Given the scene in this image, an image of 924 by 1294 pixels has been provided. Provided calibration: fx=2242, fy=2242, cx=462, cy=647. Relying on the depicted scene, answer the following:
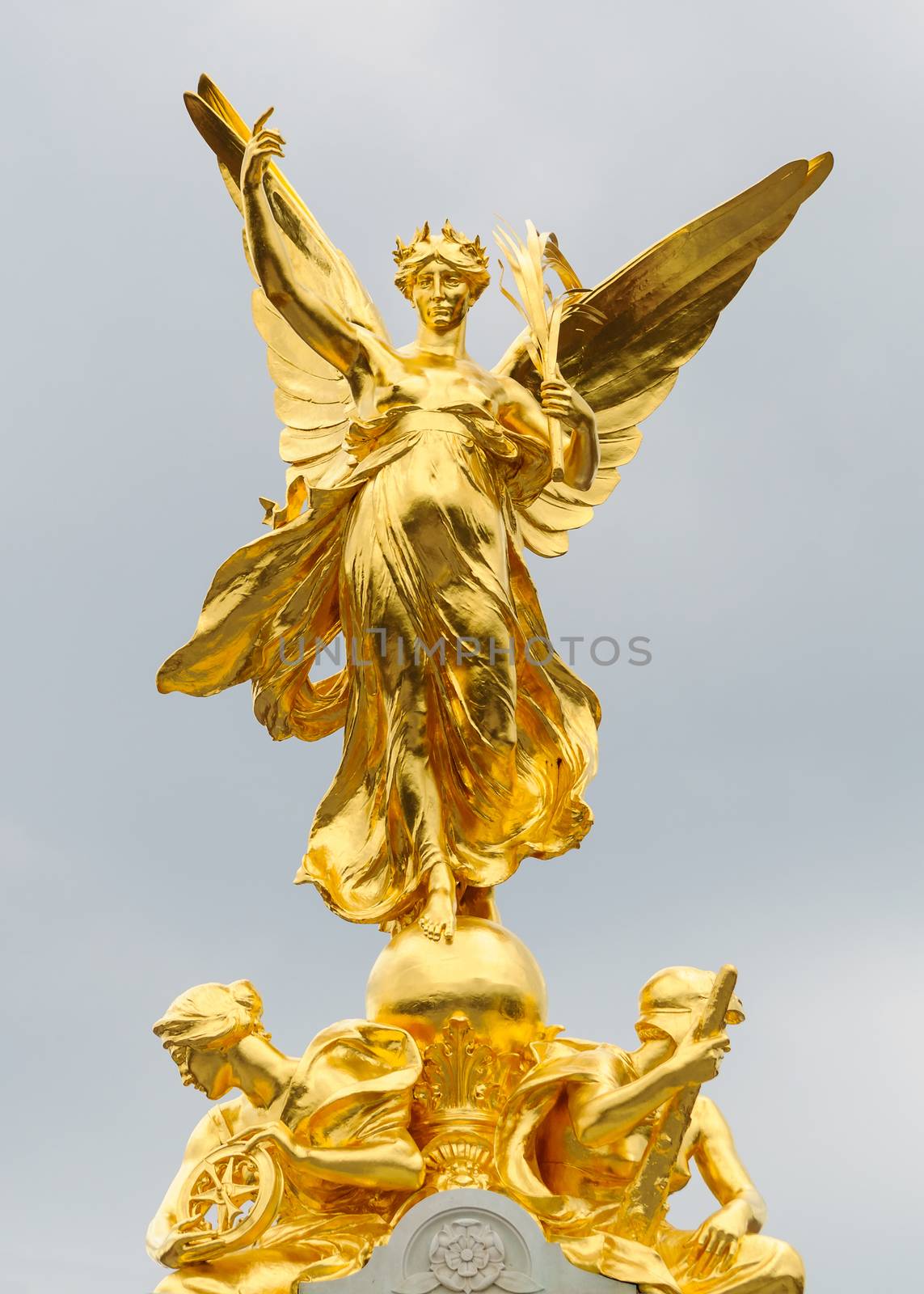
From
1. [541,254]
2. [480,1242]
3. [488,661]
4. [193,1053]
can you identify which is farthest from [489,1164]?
[541,254]

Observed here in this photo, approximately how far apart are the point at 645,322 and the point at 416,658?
8.57 feet

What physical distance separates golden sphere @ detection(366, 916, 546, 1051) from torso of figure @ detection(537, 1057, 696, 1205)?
496mm

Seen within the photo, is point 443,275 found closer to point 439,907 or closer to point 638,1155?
point 439,907

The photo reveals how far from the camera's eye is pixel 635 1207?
9656 millimetres

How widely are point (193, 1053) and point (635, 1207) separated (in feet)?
7.04

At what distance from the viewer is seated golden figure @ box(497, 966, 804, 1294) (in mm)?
9609

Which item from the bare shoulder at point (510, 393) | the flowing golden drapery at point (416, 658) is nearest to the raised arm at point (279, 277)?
the flowing golden drapery at point (416, 658)

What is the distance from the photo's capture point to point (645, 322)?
1231cm

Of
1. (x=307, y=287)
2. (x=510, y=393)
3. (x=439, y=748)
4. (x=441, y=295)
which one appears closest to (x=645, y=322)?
(x=510, y=393)

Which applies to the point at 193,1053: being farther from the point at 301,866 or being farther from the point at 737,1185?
the point at 737,1185

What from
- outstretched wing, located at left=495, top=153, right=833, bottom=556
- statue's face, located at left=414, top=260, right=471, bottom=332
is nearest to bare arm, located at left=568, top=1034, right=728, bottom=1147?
outstretched wing, located at left=495, top=153, right=833, bottom=556

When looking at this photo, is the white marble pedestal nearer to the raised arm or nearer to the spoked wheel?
the spoked wheel

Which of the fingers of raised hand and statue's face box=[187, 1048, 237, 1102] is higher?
the fingers of raised hand

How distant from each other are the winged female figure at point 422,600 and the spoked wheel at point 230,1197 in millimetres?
1321
